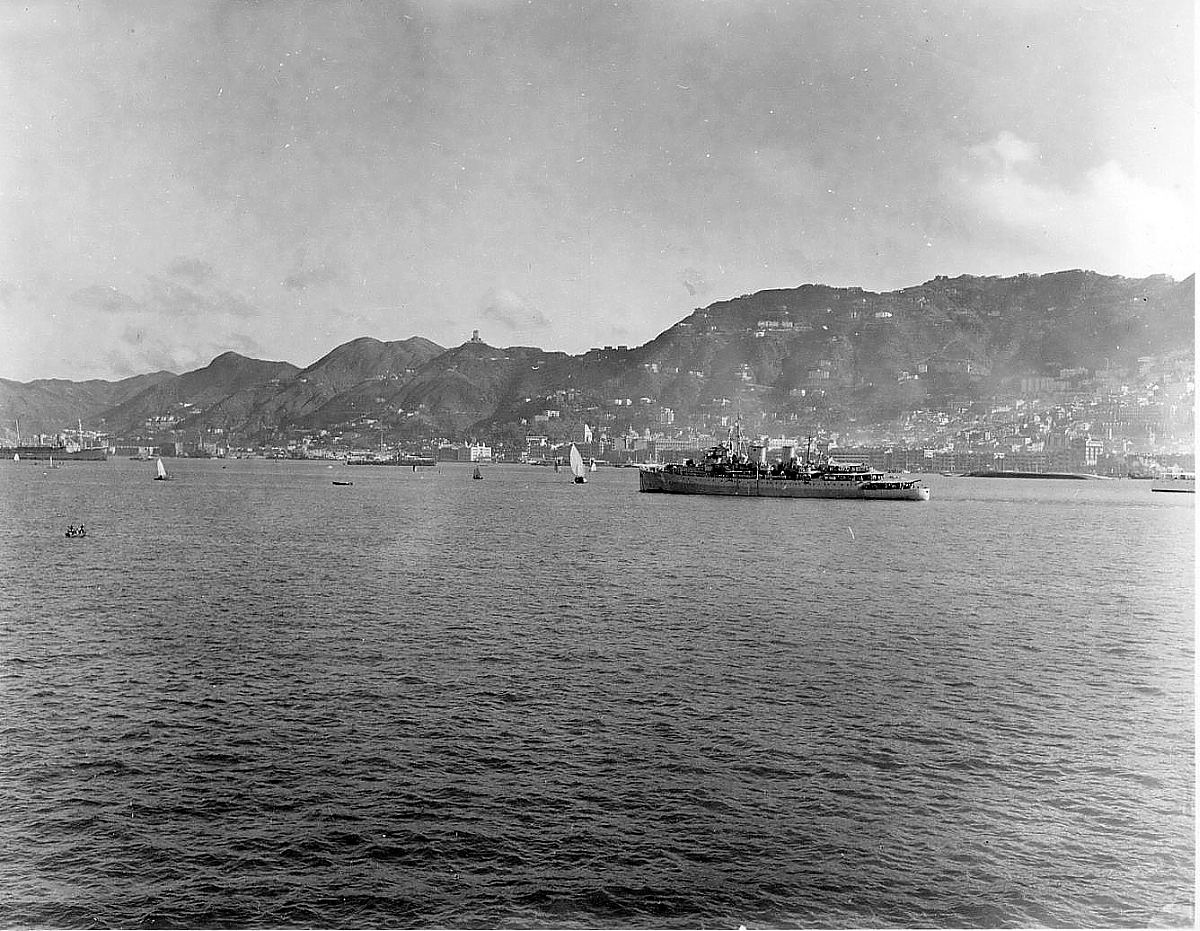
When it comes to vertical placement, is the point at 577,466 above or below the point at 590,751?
above

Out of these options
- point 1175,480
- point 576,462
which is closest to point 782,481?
point 576,462

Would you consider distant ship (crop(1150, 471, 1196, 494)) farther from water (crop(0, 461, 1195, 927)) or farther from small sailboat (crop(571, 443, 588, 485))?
water (crop(0, 461, 1195, 927))

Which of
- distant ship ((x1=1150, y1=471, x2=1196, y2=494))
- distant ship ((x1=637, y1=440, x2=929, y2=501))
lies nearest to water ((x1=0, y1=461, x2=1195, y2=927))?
distant ship ((x1=637, y1=440, x2=929, y2=501))

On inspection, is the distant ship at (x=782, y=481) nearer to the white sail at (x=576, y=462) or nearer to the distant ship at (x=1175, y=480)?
the white sail at (x=576, y=462)

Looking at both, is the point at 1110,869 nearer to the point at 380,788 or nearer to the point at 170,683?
the point at 380,788

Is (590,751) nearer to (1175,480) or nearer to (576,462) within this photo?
(576,462)

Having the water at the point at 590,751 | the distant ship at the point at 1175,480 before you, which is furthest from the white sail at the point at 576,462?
the distant ship at the point at 1175,480
